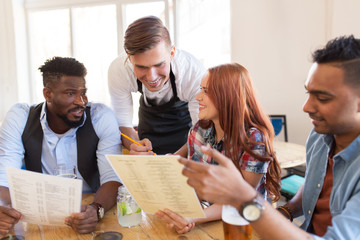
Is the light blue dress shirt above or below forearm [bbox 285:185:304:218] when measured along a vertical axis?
above

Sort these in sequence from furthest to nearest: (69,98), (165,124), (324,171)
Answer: (165,124) < (69,98) < (324,171)

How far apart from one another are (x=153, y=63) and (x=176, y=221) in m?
0.85

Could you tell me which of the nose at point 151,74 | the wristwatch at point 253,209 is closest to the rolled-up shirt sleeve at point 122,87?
the nose at point 151,74

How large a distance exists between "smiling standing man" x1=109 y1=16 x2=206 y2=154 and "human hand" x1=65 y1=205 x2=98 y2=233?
418mm

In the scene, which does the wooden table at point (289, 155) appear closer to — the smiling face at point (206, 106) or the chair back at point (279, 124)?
the chair back at point (279, 124)

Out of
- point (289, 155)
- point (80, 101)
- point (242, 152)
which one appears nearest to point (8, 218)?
point (80, 101)

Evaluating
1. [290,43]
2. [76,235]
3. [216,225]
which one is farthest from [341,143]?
[290,43]

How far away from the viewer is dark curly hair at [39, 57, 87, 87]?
68.2 inches

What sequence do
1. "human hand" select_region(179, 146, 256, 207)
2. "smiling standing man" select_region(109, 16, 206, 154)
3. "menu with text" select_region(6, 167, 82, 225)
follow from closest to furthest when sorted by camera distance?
"human hand" select_region(179, 146, 256, 207), "menu with text" select_region(6, 167, 82, 225), "smiling standing man" select_region(109, 16, 206, 154)

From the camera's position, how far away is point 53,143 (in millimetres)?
1707

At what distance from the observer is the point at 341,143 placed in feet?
3.69

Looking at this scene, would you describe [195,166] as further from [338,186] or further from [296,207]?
[296,207]

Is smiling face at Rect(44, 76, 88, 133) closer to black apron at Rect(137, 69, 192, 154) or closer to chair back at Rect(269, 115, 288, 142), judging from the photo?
black apron at Rect(137, 69, 192, 154)

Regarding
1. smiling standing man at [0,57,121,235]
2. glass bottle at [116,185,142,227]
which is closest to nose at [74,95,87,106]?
smiling standing man at [0,57,121,235]
